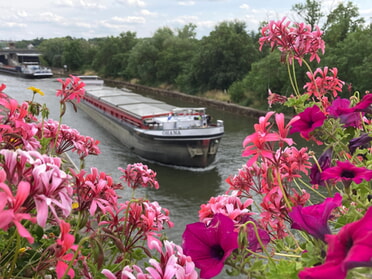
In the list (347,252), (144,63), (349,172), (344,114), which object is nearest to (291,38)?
(344,114)

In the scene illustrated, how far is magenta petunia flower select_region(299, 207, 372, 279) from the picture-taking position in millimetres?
652

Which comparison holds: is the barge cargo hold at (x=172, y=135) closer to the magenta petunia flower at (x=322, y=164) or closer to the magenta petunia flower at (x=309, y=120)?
the magenta petunia flower at (x=322, y=164)

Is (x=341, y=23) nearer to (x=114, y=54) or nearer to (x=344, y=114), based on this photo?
(x=344, y=114)

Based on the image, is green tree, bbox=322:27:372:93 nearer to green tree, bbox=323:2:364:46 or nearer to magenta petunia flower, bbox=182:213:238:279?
green tree, bbox=323:2:364:46

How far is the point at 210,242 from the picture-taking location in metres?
1.21

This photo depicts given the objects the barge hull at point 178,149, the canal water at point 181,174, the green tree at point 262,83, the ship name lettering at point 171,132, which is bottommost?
the canal water at point 181,174

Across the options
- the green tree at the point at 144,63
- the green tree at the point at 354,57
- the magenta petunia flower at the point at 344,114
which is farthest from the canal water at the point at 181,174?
the green tree at the point at 144,63

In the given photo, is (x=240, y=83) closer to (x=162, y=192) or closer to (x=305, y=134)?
(x=162, y=192)

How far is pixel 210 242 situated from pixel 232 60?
34.8 m

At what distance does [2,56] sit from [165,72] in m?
66.3

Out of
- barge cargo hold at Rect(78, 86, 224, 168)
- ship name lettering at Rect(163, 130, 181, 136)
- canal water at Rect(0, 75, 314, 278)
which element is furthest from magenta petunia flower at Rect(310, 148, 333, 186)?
ship name lettering at Rect(163, 130, 181, 136)

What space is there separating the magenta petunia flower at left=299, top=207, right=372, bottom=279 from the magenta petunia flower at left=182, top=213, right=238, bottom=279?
1.39 ft

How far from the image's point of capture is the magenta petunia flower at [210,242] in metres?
1.16

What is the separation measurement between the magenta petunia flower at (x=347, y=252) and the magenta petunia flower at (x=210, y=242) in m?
0.42
